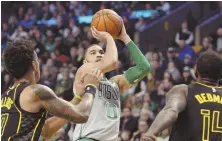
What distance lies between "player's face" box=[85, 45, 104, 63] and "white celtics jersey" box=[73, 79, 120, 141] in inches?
13.0

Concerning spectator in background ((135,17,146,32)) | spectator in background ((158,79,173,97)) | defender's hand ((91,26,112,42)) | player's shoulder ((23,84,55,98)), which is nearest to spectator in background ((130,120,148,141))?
spectator in background ((158,79,173,97))

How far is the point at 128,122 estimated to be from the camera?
458 inches

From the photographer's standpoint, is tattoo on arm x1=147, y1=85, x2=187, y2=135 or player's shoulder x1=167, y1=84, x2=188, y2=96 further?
player's shoulder x1=167, y1=84, x2=188, y2=96

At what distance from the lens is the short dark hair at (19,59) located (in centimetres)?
463

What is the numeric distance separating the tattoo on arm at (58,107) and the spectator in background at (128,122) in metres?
6.99

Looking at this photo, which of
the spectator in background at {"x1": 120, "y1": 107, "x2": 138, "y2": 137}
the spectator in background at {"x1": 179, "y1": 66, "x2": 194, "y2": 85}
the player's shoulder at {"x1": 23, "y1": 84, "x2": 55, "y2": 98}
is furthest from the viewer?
the spectator in background at {"x1": 179, "y1": 66, "x2": 194, "y2": 85}

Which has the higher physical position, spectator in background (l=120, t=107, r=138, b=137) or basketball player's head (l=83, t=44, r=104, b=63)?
basketball player's head (l=83, t=44, r=104, b=63)

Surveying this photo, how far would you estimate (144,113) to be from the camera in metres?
11.3

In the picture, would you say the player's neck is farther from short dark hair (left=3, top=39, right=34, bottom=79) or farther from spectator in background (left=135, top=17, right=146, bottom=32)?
spectator in background (left=135, top=17, right=146, bottom=32)

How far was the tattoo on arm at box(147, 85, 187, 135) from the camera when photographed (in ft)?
15.2

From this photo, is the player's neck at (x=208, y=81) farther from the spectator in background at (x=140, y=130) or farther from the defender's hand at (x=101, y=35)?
the spectator in background at (x=140, y=130)

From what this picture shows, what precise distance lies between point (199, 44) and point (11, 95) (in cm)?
1141

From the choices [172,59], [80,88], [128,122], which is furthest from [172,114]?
[172,59]

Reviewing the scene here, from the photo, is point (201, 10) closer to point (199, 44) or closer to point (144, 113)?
point (199, 44)
